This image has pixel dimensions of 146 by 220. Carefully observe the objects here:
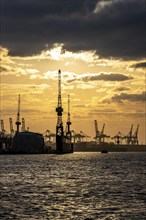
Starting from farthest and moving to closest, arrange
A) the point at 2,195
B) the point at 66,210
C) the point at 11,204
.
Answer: the point at 2,195
the point at 11,204
the point at 66,210

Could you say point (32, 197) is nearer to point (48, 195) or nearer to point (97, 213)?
point (48, 195)

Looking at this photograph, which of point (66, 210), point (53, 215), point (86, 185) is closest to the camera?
point (53, 215)

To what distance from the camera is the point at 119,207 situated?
194 ft

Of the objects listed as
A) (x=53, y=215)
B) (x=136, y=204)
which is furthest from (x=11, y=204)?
(x=136, y=204)

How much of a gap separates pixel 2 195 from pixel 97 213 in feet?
64.0

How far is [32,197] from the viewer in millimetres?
68688

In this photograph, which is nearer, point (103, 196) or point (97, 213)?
point (97, 213)

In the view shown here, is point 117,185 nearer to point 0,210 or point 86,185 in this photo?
point 86,185

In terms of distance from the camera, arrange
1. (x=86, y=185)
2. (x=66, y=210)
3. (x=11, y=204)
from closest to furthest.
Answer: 1. (x=66, y=210)
2. (x=11, y=204)
3. (x=86, y=185)

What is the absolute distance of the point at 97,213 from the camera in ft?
178

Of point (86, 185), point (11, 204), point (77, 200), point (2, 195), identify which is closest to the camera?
point (11, 204)

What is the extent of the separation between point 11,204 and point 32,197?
8167 millimetres

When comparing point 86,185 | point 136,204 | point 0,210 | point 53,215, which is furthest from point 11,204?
point 86,185

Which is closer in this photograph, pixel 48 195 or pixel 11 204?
pixel 11 204
